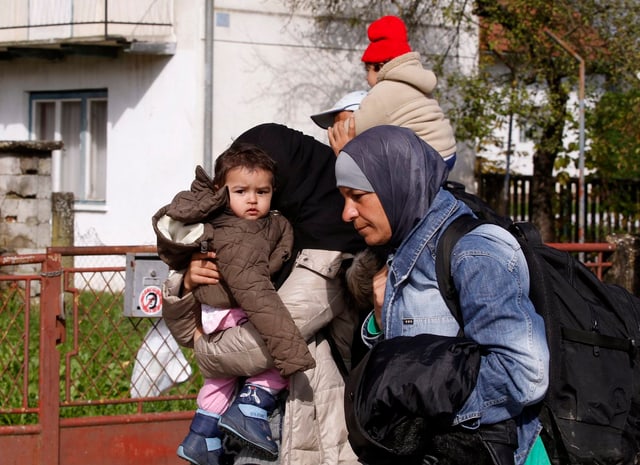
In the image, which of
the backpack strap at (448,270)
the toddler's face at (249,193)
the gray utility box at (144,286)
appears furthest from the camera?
the gray utility box at (144,286)

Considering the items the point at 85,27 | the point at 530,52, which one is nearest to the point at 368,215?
the point at 530,52

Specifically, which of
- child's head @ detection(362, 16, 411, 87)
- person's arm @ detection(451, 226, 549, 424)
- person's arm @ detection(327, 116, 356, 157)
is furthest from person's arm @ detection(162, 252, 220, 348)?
child's head @ detection(362, 16, 411, 87)

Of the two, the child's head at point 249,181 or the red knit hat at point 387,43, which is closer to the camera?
the child's head at point 249,181

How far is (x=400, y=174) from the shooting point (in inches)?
99.2

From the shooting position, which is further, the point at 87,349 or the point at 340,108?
the point at 87,349

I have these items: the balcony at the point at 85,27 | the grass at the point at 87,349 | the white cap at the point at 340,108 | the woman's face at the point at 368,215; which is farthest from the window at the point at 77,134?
the woman's face at the point at 368,215

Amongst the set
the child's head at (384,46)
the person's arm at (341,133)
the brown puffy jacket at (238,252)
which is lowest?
the brown puffy jacket at (238,252)

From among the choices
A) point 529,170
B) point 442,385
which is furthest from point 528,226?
point 529,170

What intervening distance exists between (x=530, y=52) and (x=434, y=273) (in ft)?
33.0

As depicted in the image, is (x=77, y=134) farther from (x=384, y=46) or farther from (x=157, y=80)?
(x=384, y=46)

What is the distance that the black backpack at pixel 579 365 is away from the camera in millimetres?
2432

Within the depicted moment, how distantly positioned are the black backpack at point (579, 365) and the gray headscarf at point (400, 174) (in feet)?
0.37

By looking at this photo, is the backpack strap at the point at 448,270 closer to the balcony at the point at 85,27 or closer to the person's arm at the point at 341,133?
the person's arm at the point at 341,133

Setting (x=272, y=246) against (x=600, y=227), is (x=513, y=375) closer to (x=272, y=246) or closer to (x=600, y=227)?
(x=272, y=246)
